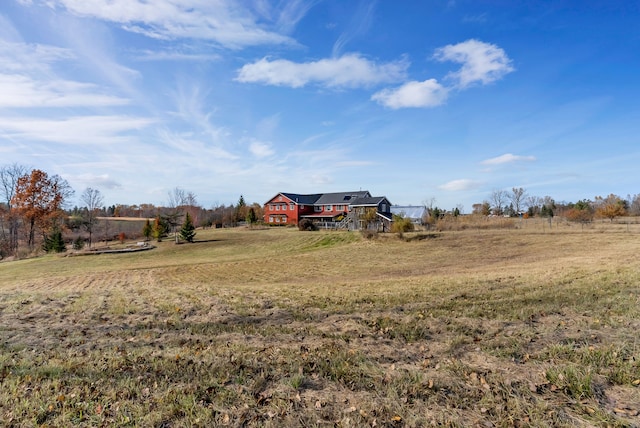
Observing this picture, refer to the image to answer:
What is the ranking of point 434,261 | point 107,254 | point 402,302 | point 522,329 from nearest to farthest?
point 522,329, point 402,302, point 434,261, point 107,254

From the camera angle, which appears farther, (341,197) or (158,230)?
(341,197)

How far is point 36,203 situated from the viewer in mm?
48500

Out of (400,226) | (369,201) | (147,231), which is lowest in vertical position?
(147,231)

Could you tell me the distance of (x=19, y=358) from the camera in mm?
5570

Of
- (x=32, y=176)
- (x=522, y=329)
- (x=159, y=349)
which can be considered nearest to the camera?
(x=159, y=349)

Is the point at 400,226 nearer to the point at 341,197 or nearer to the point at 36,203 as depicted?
the point at 341,197

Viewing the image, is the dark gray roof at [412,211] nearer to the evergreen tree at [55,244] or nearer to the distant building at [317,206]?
the distant building at [317,206]

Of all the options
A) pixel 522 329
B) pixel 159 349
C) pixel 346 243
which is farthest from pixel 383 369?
pixel 346 243

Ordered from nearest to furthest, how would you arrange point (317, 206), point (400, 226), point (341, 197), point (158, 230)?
point (400, 226) < point (158, 230) < point (341, 197) < point (317, 206)

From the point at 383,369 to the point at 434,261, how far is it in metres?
20.8

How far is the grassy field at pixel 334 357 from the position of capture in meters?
3.96

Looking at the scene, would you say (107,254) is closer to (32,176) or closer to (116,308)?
(32,176)

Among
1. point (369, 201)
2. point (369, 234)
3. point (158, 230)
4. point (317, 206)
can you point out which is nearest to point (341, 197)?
point (317, 206)

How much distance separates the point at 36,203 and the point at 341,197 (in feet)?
156
